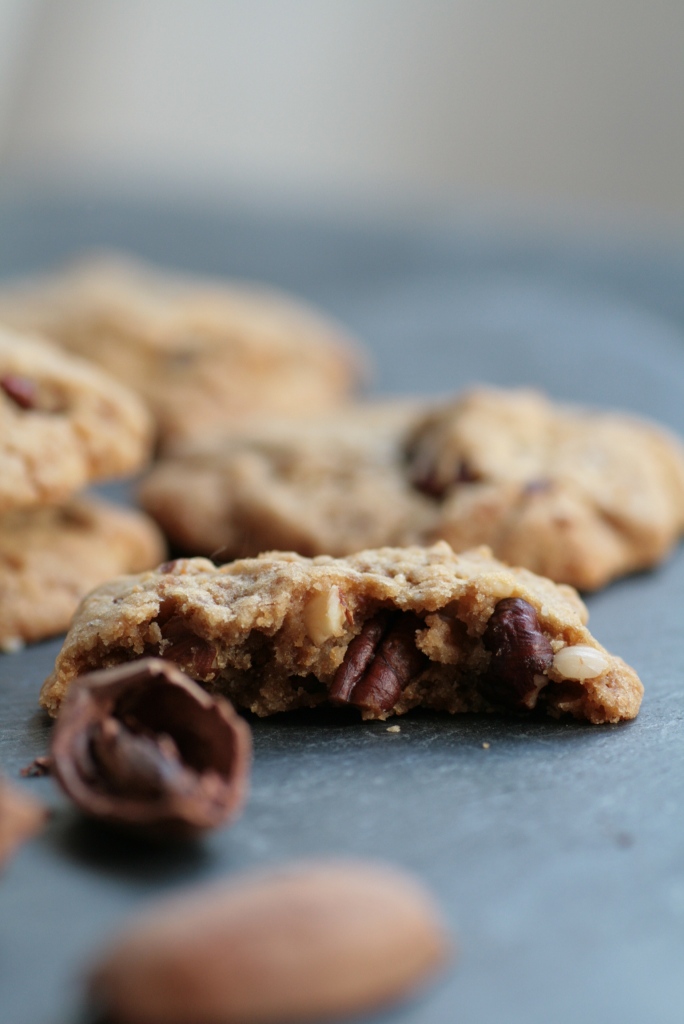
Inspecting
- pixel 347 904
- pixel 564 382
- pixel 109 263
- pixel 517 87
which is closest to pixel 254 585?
pixel 347 904

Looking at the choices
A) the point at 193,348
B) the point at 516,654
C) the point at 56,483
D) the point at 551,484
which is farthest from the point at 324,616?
the point at 193,348

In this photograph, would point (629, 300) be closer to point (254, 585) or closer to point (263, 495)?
point (263, 495)

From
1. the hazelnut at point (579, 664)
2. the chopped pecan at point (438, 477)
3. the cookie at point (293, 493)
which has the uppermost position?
the hazelnut at point (579, 664)

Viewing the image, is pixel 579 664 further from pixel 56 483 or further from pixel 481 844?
pixel 56 483

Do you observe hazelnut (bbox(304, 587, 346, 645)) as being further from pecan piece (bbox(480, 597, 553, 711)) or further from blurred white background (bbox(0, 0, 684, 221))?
blurred white background (bbox(0, 0, 684, 221))

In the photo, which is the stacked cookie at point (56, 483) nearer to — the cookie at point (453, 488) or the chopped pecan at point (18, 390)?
the chopped pecan at point (18, 390)

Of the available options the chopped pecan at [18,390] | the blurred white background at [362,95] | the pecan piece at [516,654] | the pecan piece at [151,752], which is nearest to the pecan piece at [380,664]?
the pecan piece at [516,654]

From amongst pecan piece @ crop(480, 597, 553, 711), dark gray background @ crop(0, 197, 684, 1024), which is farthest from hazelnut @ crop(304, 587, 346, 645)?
pecan piece @ crop(480, 597, 553, 711)
